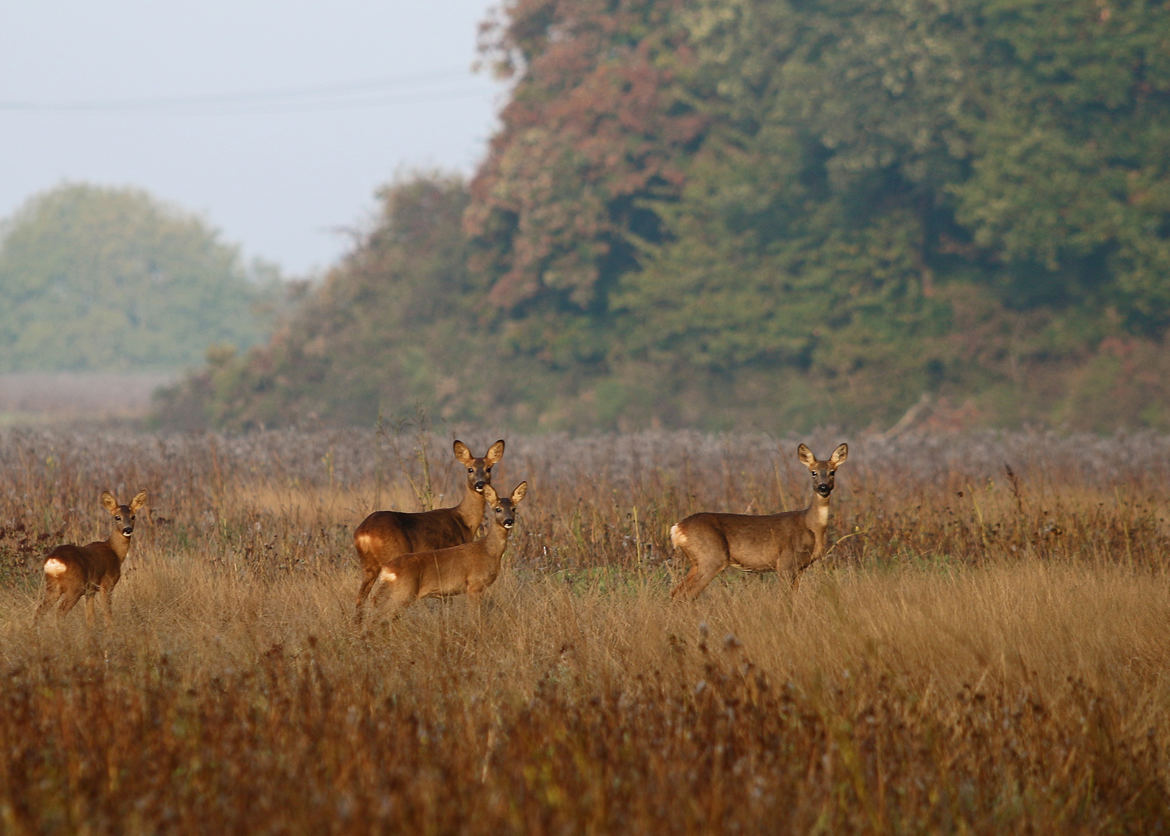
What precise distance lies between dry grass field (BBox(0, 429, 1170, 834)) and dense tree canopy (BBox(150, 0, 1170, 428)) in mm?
14555

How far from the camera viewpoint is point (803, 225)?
97.7 ft

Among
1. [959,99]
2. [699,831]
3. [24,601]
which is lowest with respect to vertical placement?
[699,831]

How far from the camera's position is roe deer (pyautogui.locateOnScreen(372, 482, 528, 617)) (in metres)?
7.48

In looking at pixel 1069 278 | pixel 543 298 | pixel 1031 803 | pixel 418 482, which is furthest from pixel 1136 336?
pixel 1031 803

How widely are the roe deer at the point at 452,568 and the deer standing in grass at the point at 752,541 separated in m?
1.26

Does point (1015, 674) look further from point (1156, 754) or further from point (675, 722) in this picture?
point (675, 722)

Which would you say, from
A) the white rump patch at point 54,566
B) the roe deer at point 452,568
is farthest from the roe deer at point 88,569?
the roe deer at point 452,568

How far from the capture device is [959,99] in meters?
25.9

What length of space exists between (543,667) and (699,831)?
273 centimetres

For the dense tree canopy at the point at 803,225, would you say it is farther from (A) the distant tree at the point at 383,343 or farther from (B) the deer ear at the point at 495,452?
(B) the deer ear at the point at 495,452

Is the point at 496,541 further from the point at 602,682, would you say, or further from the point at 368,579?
the point at 602,682

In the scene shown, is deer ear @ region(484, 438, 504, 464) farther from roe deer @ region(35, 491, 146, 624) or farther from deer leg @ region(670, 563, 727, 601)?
roe deer @ region(35, 491, 146, 624)

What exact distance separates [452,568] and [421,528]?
2.10 feet

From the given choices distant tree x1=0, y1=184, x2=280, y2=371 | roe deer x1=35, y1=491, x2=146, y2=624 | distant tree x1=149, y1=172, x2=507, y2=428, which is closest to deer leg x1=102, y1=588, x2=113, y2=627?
roe deer x1=35, y1=491, x2=146, y2=624
